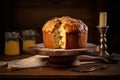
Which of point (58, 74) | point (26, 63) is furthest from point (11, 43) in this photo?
point (58, 74)

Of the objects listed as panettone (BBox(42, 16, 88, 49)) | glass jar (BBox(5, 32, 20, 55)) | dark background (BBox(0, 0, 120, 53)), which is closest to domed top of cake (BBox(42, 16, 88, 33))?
panettone (BBox(42, 16, 88, 49))

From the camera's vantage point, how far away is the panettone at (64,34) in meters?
1.87

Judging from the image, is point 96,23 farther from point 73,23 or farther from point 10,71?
point 10,71

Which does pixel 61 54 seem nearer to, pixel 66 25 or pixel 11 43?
pixel 66 25

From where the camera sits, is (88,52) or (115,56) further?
(115,56)

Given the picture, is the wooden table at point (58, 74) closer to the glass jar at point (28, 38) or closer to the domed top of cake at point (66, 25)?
the domed top of cake at point (66, 25)

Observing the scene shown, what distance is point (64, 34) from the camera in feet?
6.17

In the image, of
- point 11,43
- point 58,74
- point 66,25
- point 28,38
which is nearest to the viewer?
point 58,74

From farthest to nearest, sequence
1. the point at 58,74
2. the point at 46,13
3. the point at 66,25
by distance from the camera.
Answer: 1. the point at 46,13
2. the point at 66,25
3. the point at 58,74

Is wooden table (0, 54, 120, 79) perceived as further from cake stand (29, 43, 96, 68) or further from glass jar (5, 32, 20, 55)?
glass jar (5, 32, 20, 55)

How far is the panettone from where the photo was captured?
6.13 feet

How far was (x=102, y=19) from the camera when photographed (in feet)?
6.82
